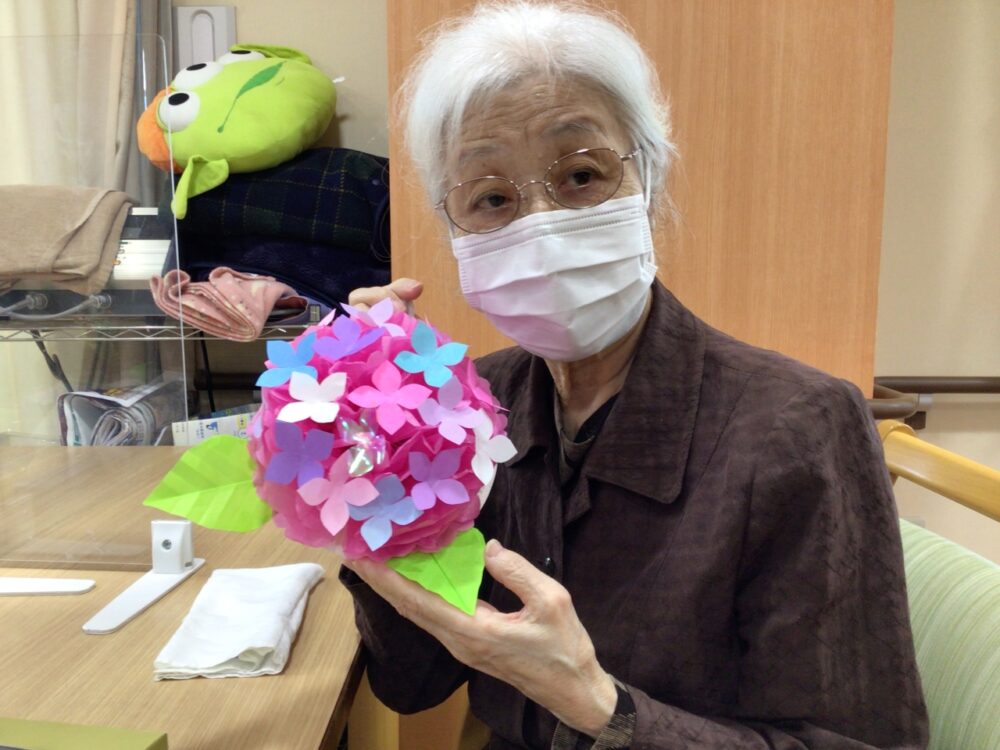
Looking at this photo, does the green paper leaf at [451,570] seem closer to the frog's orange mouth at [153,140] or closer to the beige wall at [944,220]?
the frog's orange mouth at [153,140]

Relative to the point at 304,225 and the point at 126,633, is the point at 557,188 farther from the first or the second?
the point at 304,225

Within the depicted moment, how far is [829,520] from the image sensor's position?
0.72 meters

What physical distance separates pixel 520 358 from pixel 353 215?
76cm

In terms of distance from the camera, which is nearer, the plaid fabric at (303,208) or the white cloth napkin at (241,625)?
the white cloth napkin at (241,625)

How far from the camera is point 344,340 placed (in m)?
0.64

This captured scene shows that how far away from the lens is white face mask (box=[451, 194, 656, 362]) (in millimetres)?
792

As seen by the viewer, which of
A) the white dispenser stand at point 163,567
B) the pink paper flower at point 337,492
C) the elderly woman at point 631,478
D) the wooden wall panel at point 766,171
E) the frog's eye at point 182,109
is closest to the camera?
the pink paper flower at point 337,492

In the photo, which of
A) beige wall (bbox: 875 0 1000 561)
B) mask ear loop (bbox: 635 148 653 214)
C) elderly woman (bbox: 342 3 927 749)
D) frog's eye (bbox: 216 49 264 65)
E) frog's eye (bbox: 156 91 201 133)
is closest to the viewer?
elderly woman (bbox: 342 3 927 749)

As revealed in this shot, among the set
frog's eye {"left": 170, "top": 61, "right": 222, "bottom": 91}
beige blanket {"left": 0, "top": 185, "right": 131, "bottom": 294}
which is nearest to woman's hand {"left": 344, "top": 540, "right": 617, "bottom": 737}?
beige blanket {"left": 0, "top": 185, "right": 131, "bottom": 294}

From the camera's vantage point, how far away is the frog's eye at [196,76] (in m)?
1.68

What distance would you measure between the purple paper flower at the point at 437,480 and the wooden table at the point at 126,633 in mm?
297

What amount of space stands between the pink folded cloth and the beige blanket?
0.80 feet

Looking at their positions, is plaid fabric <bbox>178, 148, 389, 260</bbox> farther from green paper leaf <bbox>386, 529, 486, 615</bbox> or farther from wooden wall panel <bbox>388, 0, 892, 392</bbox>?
green paper leaf <bbox>386, 529, 486, 615</bbox>

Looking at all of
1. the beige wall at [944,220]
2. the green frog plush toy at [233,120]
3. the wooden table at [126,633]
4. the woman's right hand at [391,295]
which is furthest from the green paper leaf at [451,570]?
the beige wall at [944,220]
